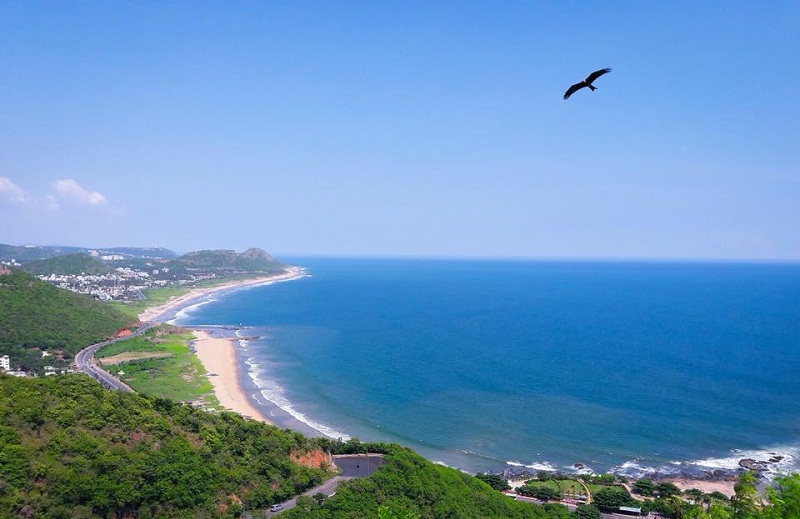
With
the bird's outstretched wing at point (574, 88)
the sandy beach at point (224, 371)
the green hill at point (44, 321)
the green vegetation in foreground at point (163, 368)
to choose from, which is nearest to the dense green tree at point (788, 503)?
the bird's outstretched wing at point (574, 88)

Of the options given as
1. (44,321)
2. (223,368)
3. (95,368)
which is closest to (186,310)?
(44,321)

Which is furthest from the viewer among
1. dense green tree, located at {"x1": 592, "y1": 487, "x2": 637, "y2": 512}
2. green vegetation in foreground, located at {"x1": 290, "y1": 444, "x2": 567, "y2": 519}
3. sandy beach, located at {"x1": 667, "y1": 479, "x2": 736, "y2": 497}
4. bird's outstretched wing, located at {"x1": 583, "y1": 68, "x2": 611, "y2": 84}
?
sandy beach, located at {"x1": 667, "y1": 479, "x2": 736, "y2": 497}

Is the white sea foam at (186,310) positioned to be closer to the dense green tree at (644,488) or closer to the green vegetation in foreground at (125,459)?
the green vegetation in foreground at (125,459)

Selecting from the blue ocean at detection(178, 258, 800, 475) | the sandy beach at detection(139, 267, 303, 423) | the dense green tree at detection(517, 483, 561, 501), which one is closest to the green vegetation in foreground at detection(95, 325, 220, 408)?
the sandy beach at detection(139, 267, 303, 423)

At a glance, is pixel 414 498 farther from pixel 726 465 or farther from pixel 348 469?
pixel 726 465

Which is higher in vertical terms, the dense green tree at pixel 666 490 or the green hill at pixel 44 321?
the green hill at pixel 44 321

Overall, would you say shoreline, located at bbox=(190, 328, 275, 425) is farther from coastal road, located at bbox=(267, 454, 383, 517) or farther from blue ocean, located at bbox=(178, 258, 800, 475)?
coastal road, located at bbox=(267, 454, 383, 517)
